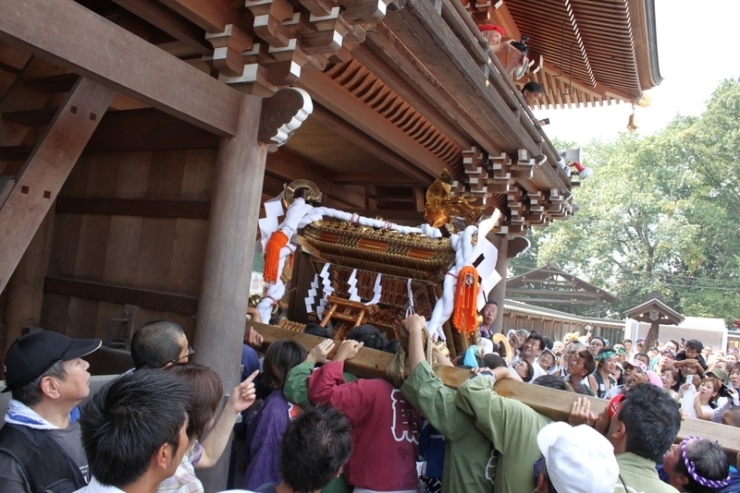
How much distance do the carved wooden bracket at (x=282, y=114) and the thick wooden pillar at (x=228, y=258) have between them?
0.07 metres

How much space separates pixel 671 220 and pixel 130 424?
3165cm

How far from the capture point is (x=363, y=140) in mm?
5320

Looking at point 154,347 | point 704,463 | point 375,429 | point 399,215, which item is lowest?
point 375,429

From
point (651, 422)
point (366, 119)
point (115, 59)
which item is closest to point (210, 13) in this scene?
point (115, 59)

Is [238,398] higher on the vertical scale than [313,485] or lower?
higher

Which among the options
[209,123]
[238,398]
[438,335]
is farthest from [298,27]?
[438,335]

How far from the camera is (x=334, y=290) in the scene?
5.99m

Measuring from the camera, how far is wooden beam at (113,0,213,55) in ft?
10.6

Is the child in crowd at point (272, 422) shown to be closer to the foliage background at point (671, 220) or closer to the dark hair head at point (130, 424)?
the dark hair head at point (130, 424)

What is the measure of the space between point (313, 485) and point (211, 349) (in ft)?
5.12

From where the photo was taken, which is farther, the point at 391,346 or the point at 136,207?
the point at 136,207

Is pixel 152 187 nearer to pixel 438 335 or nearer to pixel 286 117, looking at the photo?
pixel 286 117

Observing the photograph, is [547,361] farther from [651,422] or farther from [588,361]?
[651,422]

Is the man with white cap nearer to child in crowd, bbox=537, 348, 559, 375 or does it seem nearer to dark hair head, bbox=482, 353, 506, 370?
dark hair head, bbox=482, 353, 506, 370
